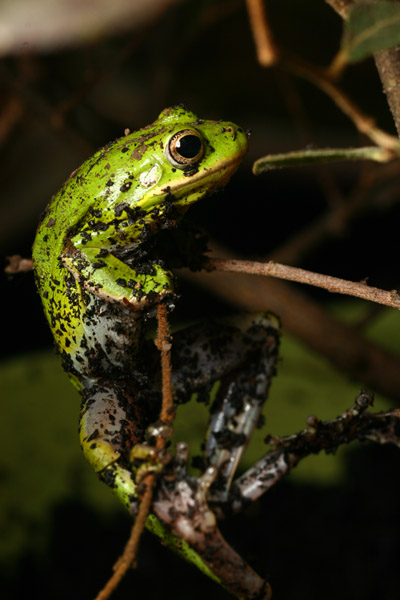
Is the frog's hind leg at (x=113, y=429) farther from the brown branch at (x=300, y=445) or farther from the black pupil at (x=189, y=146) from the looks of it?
the black pupil at (x=189, y=146)

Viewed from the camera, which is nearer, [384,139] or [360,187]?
[384,139]

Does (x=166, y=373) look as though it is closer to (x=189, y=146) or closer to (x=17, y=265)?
(x=189, y=146)

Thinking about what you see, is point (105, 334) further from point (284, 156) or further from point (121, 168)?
point (284, 156)

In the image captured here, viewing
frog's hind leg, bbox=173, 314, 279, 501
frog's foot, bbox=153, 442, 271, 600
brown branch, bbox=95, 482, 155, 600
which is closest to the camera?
brown branch, bbox=95, 482, 155, 600

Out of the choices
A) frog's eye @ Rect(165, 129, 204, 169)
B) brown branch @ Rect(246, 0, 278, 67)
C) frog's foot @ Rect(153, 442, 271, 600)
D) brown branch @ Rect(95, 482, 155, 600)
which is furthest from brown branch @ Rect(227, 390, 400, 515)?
brown branch @ Rect(246, 0, 278, 67)

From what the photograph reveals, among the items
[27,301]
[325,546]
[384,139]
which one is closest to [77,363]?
[384,139]

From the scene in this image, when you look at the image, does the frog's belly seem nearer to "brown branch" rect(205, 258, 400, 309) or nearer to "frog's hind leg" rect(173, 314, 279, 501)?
"frog's hind leg" rect(173, 314, 279, 501)

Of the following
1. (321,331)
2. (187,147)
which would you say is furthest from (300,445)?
(321,331)
